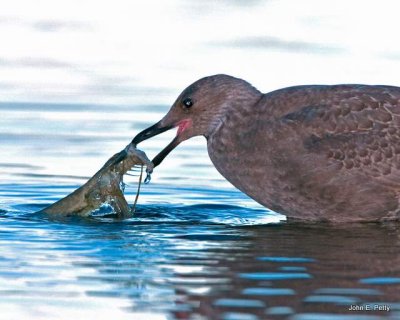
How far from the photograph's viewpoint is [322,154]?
518 inches

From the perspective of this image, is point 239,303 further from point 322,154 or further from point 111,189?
point 111,189

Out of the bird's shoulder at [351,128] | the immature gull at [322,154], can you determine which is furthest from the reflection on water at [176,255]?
the bird's shoulder at [351,128]

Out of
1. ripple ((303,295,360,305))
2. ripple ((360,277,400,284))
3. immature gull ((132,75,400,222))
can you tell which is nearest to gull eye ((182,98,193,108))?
immature gull ((132,75,400,222))

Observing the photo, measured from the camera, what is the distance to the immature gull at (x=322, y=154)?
1318 cm

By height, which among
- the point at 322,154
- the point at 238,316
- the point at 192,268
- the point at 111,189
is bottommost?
the point at 238,316

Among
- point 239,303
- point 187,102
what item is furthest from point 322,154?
point 239,303

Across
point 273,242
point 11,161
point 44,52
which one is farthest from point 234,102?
point 44,52

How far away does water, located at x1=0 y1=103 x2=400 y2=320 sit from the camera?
1012cm

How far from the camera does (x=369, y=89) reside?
Result: 13.6 metres

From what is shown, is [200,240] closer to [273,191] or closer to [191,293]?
[273,191]

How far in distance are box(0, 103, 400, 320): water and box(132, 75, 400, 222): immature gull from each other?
200mm

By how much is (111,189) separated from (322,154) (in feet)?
5.53

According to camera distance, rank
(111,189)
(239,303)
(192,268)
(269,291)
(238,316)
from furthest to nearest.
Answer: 1. (111,189)
2. (192,268)
3. (269,291)
4. (239,303)
5. (238,316)

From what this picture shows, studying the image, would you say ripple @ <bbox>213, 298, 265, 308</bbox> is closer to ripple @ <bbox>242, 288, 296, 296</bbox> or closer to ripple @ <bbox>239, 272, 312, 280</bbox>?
ripple @ <bbox>242, 288, 296, 296</bbox>
